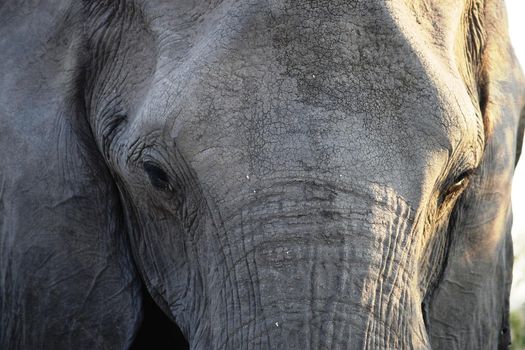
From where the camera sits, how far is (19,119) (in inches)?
165

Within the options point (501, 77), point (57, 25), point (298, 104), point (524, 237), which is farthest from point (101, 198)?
point (524, 237)

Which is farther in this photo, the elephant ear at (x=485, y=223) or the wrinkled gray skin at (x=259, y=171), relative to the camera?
the elephant ear at (x=485, y=223)

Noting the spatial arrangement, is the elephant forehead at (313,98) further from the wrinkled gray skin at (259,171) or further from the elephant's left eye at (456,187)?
the elephant's left eye at (456,187)

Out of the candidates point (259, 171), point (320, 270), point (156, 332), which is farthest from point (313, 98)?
point (156, 332)

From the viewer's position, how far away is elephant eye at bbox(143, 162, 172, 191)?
3916mm

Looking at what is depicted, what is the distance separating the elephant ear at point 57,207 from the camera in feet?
13.7

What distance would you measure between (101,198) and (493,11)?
1.05 m

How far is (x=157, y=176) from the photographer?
395 centimetres

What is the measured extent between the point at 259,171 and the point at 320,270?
0.25m

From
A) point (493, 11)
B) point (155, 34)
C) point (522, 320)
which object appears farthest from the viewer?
point (522, 320)

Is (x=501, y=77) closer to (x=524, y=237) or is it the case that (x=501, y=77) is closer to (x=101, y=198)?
(x=101, y=198)

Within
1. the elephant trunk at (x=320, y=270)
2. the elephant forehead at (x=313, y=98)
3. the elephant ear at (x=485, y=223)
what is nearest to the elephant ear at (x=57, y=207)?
the elephant forehead at (x=313, y=98)

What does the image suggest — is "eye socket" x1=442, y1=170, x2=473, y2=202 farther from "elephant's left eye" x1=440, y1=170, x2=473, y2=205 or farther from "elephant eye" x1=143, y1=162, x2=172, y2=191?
"elephant eye" x1=143, y1=162, x2=172, y2=191

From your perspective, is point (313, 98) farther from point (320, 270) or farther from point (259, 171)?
point (320, 270)
